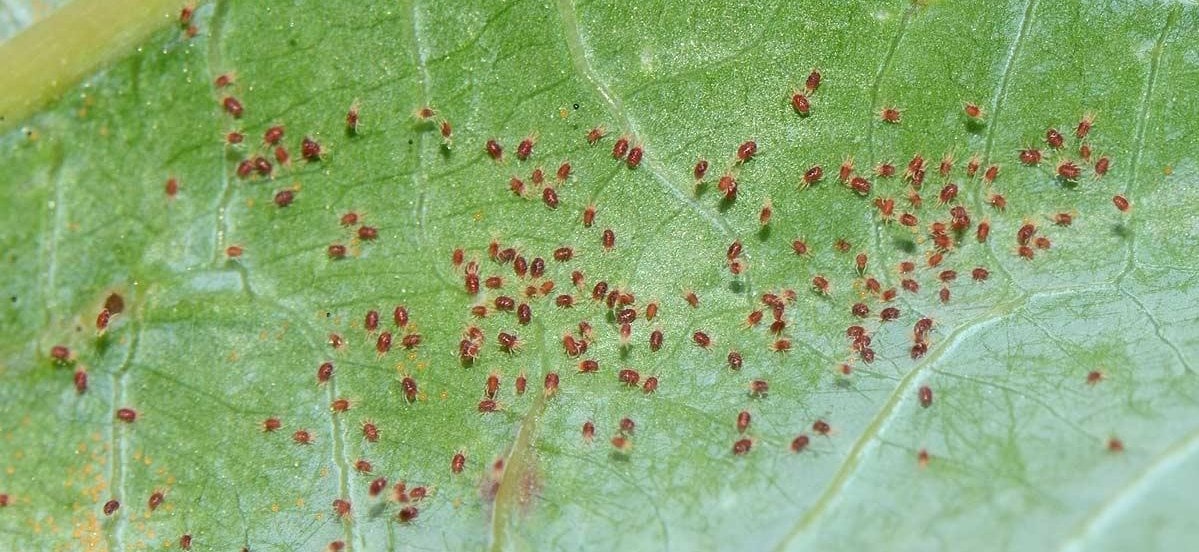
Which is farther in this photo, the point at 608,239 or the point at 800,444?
the point at 608,239

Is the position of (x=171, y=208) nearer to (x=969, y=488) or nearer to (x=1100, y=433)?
(x=969, y=488)

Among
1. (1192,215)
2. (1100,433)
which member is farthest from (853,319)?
(1192,215)

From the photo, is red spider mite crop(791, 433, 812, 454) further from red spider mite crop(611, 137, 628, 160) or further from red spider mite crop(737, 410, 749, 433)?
red spider mite crop(611, 137, 628, 160)

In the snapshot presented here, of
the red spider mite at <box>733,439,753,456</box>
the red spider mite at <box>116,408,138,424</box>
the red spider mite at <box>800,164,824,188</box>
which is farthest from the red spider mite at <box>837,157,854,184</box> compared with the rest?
the red spider mite at <box>116,408,138,424</box>

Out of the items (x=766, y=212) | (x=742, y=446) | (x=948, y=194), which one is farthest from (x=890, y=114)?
(x=742, y=446)

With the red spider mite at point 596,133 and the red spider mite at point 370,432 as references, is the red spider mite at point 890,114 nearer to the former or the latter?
the red spider mite at point 596,133

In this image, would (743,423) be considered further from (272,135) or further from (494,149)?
(272,135)
